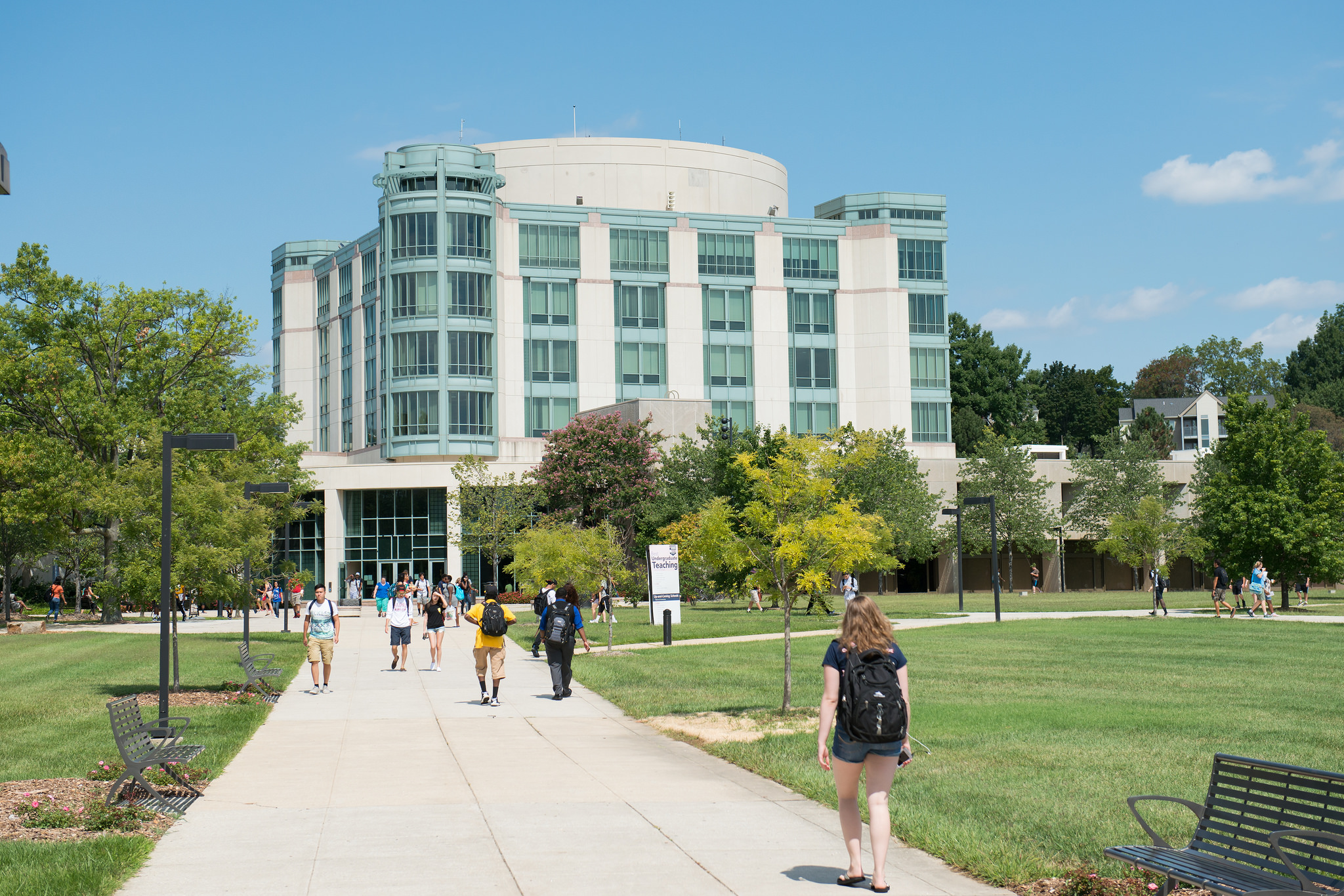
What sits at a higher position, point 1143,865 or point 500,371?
point 500,371

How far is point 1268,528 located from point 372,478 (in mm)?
48840

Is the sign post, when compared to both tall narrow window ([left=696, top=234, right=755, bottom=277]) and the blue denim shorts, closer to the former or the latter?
the blue denim shorts

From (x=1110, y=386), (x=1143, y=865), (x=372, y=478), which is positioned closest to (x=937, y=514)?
(x=372, y=478)

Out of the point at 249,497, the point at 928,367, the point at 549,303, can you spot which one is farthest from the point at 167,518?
the point at 928,367

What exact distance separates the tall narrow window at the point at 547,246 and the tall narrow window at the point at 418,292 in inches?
257

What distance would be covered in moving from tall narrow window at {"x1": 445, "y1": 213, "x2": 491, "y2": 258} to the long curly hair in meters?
70.1

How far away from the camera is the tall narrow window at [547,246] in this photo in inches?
3135

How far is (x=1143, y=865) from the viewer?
6.65 meters

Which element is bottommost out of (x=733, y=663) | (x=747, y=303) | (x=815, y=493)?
(x=733, y=663)

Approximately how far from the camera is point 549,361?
79.9m

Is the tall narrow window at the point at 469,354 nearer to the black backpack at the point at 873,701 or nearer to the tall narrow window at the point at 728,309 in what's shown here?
the tall narrow window at the point at 728,309

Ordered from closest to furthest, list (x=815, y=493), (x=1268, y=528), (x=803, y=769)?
(x=803, y=769) → (x=815, y=493) → (x=1268, y=528)

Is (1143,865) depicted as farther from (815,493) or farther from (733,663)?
(733,663)

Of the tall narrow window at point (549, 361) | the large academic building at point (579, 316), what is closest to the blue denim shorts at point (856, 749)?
the large academic building at point (579, 316)
